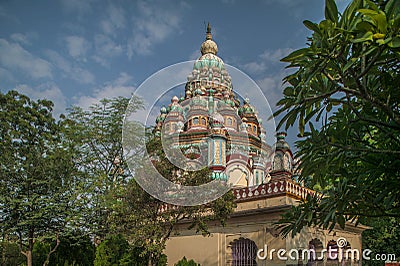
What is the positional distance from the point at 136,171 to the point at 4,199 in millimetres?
5043

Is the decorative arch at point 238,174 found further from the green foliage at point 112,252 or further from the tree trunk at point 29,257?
the tree trunk at point 29,257

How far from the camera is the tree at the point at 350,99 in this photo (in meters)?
2.64

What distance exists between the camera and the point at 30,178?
540 inches

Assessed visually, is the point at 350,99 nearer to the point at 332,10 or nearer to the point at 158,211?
the point at 332,10

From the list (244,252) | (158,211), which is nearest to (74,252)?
(158,211)

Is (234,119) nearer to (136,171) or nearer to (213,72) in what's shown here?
(213,72)

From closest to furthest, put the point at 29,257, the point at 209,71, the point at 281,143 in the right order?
1. the point at 281,143
2. the point at 29,257
3. the point at 209,71

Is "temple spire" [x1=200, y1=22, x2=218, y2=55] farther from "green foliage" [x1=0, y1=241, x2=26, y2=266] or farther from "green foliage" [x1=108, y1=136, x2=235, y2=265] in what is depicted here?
"green foliage" [x1=108, y1=136, x2=235, y2=265]

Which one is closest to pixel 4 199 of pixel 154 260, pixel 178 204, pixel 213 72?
pixel 154 260

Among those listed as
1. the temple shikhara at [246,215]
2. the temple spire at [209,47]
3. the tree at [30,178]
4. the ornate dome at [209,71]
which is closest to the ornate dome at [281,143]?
the temple shikhara at [246,215]

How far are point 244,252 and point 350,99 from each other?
993cm

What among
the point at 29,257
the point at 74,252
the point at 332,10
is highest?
the point at 332,10

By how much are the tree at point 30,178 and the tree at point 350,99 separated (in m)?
11.3

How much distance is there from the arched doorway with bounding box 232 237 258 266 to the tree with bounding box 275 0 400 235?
8484 mm
